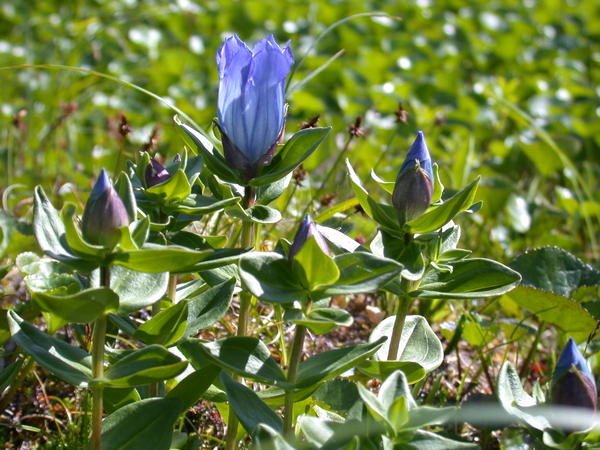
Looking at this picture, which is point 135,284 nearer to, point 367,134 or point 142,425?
point 142,425

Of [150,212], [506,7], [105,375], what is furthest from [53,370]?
[506,7]

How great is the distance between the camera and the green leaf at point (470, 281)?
3.59 ft

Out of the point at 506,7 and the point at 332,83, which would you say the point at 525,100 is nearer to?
the point at 332,83

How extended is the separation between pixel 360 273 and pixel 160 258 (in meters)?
0.25

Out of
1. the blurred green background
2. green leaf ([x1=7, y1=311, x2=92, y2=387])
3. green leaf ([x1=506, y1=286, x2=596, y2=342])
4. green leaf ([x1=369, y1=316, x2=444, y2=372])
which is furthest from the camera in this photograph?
the blurred green background

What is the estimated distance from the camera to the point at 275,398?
1.12 meters

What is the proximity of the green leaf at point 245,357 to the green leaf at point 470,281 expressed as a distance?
23 centimetres

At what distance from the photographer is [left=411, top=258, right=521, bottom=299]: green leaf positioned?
109 centimetres

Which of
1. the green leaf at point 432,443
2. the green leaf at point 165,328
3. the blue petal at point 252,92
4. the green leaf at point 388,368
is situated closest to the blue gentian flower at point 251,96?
the blue petal at point 252,92

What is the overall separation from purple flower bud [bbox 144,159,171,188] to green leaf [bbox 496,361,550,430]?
56 cm

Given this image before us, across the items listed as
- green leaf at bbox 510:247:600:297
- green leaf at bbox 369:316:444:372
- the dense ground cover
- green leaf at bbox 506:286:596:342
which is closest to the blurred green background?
the dense ground cover

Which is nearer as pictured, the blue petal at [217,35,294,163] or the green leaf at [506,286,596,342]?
the blue petal at [217,35,294,163]

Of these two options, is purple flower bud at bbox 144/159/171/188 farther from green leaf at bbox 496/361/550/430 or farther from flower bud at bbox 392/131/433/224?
green leaf at bbox 496/361/550/430

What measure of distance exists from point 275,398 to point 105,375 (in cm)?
25
